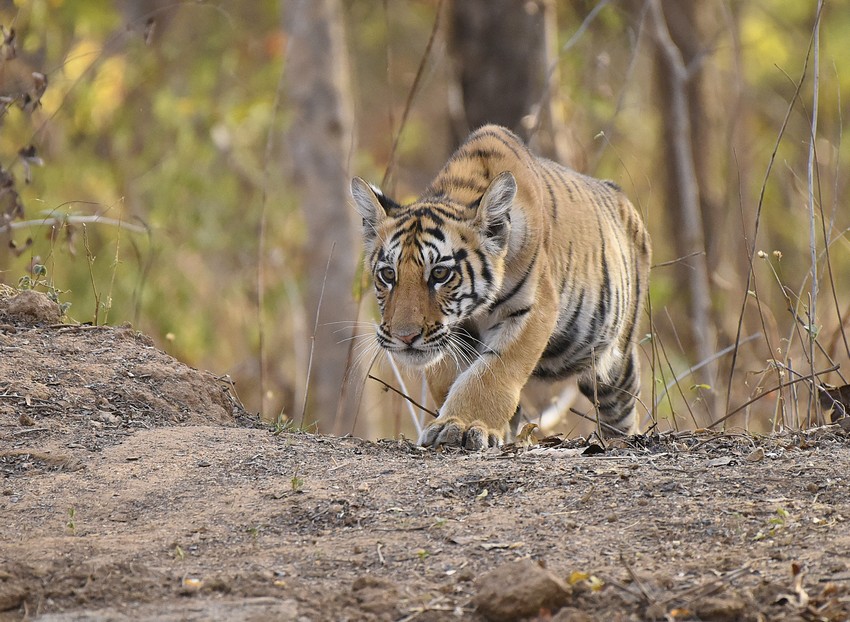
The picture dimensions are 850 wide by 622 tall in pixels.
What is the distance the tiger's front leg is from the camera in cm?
502

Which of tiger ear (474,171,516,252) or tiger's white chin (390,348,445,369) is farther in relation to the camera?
tiger ear (474,171,516,252)

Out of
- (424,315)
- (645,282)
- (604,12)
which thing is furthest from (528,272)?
(604,12)

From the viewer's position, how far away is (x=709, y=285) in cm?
1412

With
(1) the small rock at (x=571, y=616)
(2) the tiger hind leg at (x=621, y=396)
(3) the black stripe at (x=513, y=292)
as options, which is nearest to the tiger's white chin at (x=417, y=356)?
(3) the black stripe at (x=513, y=292)

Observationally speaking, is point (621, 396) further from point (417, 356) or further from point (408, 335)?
point (408, 335)

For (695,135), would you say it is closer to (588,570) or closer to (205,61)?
(205,61)

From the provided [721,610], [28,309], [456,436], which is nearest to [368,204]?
[456,436]

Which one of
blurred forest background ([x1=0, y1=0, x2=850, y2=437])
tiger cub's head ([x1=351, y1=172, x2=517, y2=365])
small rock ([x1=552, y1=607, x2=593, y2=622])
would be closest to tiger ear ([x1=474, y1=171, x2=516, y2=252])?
tiger cub's head ([x1=351, y1=172, x2=517, y2=365])

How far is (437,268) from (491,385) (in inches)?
23.7

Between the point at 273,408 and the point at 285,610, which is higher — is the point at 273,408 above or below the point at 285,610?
above

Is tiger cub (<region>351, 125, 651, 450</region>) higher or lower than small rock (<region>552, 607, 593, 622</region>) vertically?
higher

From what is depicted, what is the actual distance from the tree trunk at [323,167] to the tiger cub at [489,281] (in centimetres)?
566

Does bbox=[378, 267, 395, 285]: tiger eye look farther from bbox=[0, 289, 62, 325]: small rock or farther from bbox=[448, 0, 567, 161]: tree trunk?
bbox=[448, 0, 567, 161]: tree trunk

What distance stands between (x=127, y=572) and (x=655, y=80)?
13320 millimetres
